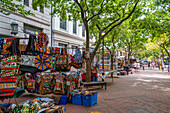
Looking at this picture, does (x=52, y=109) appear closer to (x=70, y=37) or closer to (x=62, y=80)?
(x=62, y=80)

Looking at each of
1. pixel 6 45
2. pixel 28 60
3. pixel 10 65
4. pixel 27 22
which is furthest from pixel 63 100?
pixel 27 22

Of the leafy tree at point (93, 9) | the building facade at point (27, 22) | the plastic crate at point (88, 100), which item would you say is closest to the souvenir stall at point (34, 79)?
the plastic crate at point (88, 100)

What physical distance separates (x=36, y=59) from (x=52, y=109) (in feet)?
8.81

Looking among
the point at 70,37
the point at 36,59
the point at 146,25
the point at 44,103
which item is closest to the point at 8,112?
the point at 44,103

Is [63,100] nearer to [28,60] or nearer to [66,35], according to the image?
[28,60]

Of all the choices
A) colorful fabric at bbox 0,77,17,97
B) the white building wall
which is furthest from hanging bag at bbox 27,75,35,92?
the white building wall

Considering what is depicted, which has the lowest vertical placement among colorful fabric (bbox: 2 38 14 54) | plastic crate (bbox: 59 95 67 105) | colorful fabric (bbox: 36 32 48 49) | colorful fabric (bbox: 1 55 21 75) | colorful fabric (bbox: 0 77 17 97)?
plastic crate (bbox: 59 95 67 105)

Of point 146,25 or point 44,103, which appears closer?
point 44,103

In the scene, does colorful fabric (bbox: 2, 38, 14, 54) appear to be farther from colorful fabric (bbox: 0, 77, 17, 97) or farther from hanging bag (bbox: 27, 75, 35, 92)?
hanging bag (bbox: 27, 75, 35, 92)

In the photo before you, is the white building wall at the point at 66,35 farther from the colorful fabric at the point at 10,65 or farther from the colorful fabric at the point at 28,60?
the colorful fabric at the point at 10,65

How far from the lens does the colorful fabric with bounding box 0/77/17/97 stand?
374 centimetres

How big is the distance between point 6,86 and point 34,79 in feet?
9.26

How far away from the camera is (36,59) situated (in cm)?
578

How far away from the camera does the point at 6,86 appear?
379 centimetres
